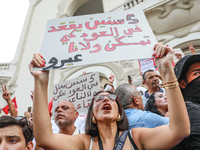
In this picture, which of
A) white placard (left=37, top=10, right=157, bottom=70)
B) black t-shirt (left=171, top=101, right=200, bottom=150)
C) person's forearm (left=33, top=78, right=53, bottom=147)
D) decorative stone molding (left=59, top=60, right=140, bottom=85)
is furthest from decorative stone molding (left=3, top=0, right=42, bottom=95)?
black t-shirt (left=171, top=101, right=200, bottom=150)

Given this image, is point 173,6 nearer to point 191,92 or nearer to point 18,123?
point 191,92

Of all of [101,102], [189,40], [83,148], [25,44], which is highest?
[25,44]

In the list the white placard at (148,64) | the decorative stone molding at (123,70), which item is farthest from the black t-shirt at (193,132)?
the decorative stone molding at (123,70)

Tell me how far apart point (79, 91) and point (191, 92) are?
2.37 m

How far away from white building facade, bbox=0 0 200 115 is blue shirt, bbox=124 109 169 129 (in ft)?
12.6

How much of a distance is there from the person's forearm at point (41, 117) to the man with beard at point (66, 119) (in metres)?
1.24

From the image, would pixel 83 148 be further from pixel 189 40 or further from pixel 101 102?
pixel 189 40

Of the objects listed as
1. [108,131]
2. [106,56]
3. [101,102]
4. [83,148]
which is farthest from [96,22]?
[83,148]

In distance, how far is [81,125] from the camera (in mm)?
2980

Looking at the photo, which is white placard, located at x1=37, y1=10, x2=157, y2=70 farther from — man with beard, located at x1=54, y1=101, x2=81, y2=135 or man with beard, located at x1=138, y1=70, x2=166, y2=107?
man with beard, located at x1=138, y1=70, x2=166, y2=107

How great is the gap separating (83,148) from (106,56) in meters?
0.70

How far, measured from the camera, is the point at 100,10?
37.9 ft

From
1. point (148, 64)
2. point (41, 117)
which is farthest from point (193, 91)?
point (148, 64)

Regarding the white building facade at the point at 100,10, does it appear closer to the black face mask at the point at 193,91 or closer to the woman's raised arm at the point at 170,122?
the black face mask at the point at 193,91
